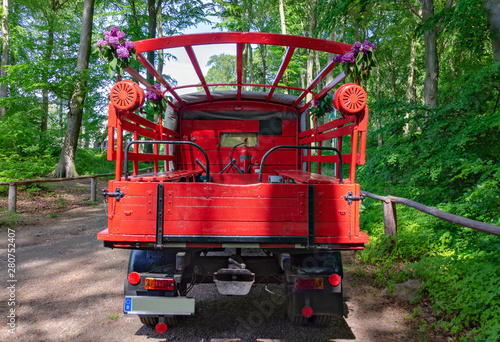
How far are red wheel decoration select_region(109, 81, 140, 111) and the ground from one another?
2.18 m

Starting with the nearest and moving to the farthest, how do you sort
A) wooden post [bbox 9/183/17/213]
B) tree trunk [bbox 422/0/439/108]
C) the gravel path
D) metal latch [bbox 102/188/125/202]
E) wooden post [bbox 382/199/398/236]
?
metal latch [bbox 102/188/125/202], the gravel path, wooden post [bbox 382/199/398/236], wooden post [bbox 9/183/17/213], tree trunk [bbox 422/0/439/108]

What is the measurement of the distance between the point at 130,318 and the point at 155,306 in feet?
3.66

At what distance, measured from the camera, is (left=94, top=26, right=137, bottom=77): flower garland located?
9.77 feet

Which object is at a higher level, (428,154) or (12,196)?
(428,154)

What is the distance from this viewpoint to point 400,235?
17.1 feet

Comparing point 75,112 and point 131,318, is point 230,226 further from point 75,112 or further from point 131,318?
point 75,112

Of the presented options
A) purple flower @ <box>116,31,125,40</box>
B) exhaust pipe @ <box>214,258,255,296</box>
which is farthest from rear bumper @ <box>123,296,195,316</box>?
purple flower @ <box>116,31,125,40</box>

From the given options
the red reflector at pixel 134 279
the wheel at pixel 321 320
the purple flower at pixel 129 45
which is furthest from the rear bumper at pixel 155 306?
the purple flower at pixel 129 45

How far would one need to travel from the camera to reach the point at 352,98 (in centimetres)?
279

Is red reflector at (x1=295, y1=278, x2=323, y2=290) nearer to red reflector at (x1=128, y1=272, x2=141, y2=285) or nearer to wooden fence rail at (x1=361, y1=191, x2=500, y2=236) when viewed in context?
red reflector at (x1=128, y1=272, x2=141, y2=285)

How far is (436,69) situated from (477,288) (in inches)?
390

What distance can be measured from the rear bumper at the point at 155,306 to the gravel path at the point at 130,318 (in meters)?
0.60

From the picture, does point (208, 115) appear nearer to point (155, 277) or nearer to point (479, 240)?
point (155, 277)

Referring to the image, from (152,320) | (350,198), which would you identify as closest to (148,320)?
(152,320)
